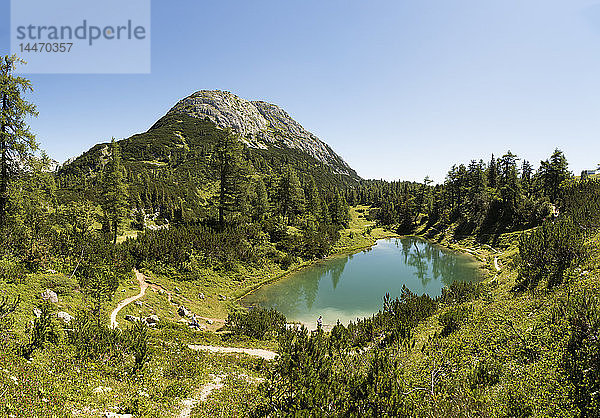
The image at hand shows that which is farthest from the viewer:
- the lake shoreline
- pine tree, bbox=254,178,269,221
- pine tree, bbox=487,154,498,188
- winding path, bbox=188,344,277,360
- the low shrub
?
pine tree, bbox=487,154,498,188

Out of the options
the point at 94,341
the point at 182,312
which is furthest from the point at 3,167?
the point at 182,312

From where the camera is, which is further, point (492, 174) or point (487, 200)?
point (492, 174)

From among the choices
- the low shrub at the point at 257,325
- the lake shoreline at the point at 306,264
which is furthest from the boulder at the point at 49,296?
the lake shoreline at the point at 306,264

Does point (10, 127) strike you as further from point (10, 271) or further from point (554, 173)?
point (554, 173)

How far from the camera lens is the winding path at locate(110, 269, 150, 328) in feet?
57.4

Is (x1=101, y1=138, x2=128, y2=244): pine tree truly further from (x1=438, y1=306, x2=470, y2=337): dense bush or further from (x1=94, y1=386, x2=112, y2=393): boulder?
(x1=438, y1=306, x2=470, y2=337): dense bush

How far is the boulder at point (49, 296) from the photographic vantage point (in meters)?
15.5

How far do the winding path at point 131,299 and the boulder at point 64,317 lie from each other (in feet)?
A: 7.69

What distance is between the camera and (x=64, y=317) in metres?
14.4

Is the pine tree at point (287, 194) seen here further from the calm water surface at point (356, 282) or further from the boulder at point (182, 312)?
the boulder at point (182, 312)

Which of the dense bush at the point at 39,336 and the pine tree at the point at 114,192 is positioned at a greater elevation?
the pine tree at the point at 114,192

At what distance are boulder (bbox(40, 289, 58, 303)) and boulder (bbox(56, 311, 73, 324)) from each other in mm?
1660

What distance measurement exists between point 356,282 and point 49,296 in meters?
29.8

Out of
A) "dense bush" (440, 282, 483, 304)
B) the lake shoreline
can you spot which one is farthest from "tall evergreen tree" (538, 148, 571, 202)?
"dense bush" (440, 282, 483, 304)
